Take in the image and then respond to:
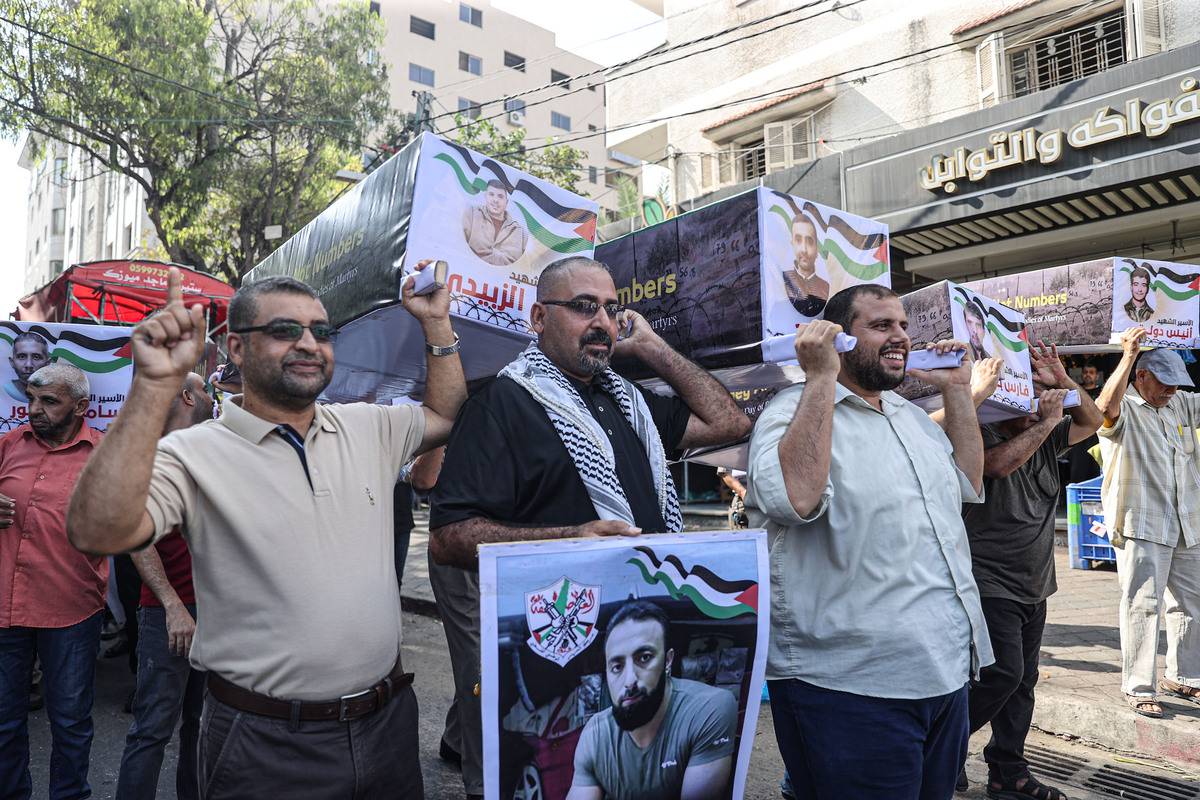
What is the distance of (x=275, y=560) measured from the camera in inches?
76.9

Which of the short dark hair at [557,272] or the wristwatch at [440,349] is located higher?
the short dark hair at [557,272]

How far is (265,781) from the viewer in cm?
194

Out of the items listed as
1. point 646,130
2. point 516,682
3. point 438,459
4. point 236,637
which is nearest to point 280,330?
point 236,637

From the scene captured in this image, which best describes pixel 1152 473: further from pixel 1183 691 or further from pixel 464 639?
pixel 464 639

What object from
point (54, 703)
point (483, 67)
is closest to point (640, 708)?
point (54, 703)

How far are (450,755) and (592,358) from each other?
290 centimetres

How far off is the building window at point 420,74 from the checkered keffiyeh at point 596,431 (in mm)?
38583

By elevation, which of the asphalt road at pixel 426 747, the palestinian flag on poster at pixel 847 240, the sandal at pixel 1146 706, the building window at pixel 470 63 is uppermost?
the building window at pixel 470 63

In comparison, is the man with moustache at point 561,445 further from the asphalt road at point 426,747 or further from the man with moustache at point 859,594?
the asphalt road at point 426,747

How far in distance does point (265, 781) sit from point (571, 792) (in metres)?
0.72

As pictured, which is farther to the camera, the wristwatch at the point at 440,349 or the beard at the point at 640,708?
the wristwatch at the point at 440,349

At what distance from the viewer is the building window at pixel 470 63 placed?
39.8 m

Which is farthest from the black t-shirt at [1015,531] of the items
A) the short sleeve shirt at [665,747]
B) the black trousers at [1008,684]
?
the short sleeve shirt at [665,747]

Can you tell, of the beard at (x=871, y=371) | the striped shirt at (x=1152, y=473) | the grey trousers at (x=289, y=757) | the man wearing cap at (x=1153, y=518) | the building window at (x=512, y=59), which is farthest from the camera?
the building window at (x=512, y=59)
